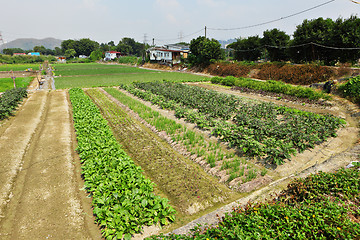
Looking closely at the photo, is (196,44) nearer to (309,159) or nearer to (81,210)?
(309,159)

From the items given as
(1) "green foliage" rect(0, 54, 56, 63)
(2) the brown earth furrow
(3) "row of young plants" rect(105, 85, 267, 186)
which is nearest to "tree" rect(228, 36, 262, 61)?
(3) "row of young plants" rect(105, 85, 267, 186)

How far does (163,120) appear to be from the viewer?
12.2 metres

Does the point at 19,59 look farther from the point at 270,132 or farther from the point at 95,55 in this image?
the point at 270,132

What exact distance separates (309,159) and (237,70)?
30.5m

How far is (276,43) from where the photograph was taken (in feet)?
107

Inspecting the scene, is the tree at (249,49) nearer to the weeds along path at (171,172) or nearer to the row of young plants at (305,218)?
the weeds along path at (171,172)

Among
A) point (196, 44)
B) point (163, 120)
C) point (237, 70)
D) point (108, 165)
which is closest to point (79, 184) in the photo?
point (108, 165)

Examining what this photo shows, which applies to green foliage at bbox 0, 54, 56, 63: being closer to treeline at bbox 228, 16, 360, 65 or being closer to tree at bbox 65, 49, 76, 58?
tree at bbox 65, 49, 76, 58

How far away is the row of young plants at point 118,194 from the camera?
471 cm

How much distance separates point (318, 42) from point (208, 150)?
26.2m

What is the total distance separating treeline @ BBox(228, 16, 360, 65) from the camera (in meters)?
22.0

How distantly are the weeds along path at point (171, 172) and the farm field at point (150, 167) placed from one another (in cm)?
4

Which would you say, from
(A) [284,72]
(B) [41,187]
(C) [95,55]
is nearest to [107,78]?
(A) [284,72]

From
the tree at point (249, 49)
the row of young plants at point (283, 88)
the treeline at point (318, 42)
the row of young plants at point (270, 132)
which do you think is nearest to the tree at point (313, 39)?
the treeline at point (318, 42)
